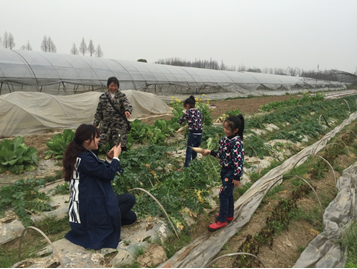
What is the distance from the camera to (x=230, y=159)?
3193mm

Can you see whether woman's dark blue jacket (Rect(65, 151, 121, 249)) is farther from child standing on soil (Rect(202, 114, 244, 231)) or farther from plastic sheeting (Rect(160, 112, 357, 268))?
child standing on soil (Rect(202, 114, 244, 231))

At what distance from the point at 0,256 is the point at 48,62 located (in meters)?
11.1

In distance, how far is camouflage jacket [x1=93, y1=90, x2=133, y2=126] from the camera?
462cm

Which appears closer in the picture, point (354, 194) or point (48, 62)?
point (354, 194)

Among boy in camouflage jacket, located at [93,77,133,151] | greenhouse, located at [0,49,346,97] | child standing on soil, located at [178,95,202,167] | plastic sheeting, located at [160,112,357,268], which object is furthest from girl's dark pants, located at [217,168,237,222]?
greenhouse, located at [0,49,346,97]

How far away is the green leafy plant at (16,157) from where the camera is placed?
471cm

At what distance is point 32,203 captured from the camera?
3627 millimetres

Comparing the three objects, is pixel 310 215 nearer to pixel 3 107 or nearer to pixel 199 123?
pixel 199 123

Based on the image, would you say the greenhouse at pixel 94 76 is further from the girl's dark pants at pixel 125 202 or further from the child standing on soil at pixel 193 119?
the girl's dark pants at pixel 125 202

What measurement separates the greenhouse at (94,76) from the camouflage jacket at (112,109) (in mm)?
7225

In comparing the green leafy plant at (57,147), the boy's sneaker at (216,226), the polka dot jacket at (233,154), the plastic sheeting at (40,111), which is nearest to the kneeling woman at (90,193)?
the boy's sneaker at (216,226)

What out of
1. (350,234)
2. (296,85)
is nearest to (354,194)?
(350,234)

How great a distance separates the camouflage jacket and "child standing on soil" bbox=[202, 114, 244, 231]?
200cm

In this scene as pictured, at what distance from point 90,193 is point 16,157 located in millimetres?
3073
